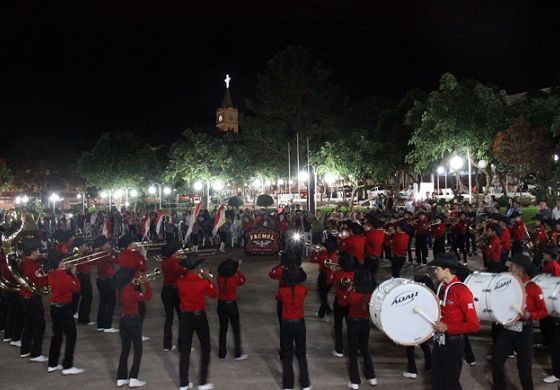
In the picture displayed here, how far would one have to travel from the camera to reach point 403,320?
5.82 m

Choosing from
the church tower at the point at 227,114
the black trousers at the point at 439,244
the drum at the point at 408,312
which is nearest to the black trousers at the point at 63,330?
the drum at the point at 408,312

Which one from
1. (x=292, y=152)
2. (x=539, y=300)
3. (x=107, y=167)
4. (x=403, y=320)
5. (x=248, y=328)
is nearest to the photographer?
(x=403, y=320)

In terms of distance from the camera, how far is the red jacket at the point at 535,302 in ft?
20.8

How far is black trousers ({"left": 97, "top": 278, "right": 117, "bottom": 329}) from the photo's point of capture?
1048 centimetres

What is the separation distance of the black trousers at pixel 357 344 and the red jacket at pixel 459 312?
5.60 feet

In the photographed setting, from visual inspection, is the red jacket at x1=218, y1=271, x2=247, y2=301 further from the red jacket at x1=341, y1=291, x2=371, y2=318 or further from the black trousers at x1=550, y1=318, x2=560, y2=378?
the black trousers at x1=550, y1=318, x2=560, y2=378

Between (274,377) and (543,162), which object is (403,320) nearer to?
(274,377)

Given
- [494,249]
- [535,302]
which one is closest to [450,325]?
[535,302]

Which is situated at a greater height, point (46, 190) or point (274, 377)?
point (46, 190)

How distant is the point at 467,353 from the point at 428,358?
0.63 m

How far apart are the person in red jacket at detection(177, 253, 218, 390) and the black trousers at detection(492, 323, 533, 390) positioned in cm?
372

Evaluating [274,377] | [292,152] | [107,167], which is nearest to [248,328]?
[274,377]

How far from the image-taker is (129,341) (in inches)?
289

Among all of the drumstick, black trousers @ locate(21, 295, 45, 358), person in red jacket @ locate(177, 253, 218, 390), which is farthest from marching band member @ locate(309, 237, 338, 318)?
black trousers @ locate(21, 295, 45, 358)
